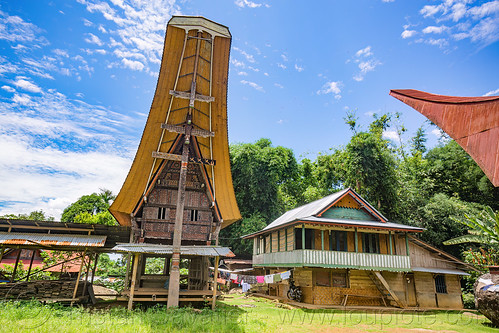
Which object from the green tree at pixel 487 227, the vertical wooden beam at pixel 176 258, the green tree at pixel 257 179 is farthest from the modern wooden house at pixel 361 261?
the green tree at pixel 257 179

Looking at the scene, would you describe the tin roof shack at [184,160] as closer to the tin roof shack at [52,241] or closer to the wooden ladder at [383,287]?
the tin roof shack at [52,241]

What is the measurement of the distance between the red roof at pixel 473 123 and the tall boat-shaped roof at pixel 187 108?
38.8ft

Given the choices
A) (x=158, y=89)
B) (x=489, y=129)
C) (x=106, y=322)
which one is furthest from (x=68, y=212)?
(x=489, y=129)

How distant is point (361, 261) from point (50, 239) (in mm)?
15899

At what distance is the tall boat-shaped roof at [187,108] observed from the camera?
1355cm

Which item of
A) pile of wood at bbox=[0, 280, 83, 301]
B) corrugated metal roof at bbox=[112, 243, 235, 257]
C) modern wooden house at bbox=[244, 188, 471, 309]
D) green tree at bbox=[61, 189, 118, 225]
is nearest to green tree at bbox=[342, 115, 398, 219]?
modern wooden house at bbox=[244, 188, 471, 309]

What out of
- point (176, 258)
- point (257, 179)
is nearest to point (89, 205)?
point (257, 179)

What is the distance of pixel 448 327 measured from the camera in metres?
12.2

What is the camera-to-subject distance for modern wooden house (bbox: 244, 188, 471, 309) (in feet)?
58.1

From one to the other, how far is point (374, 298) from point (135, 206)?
1500 centimetres

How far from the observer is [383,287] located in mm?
18797

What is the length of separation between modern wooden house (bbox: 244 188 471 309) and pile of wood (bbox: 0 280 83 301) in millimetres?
11596

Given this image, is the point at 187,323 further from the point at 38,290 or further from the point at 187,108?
the point at 187,108

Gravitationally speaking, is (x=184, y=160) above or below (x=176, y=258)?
above
